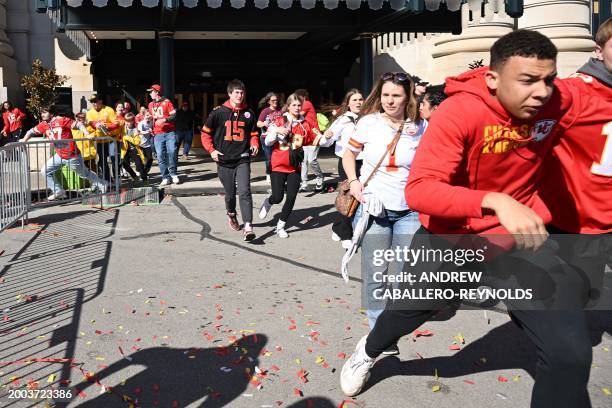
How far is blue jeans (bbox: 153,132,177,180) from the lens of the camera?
1423cm

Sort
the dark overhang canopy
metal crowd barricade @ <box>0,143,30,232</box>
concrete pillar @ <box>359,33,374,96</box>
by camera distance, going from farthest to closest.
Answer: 1. concrete pillar @ <box>359,33,374,96</box>
2. the dark overhang canopy
3. metal crowd barricade @ <box>0,143,30,232</box>

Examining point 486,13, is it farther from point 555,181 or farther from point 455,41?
point 555,181

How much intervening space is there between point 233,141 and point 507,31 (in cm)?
1149

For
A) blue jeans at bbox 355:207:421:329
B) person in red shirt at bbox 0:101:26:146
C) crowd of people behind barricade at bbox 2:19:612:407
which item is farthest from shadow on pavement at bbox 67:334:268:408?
person in red shirt at bbox 0:101:26:146

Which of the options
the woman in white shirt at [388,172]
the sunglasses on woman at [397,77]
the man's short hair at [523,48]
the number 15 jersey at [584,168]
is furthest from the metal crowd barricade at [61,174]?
the man's short hair at [523,48]

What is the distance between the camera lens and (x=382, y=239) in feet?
16.1

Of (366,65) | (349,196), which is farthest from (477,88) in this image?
(366,65)

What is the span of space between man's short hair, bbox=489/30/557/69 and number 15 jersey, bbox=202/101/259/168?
19.9ft

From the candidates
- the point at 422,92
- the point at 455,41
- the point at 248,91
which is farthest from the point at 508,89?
the point at 248,91

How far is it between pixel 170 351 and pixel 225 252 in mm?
3330

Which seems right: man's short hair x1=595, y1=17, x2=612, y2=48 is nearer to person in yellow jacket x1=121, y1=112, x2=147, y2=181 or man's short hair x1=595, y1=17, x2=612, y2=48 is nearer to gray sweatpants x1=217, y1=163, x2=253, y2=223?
gray sweatpants x1=217, y1=163, x2=253, y2=223

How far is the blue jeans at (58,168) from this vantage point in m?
11.3

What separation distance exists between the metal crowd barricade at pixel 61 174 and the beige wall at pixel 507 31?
932 centimetres

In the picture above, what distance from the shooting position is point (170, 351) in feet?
15.4
